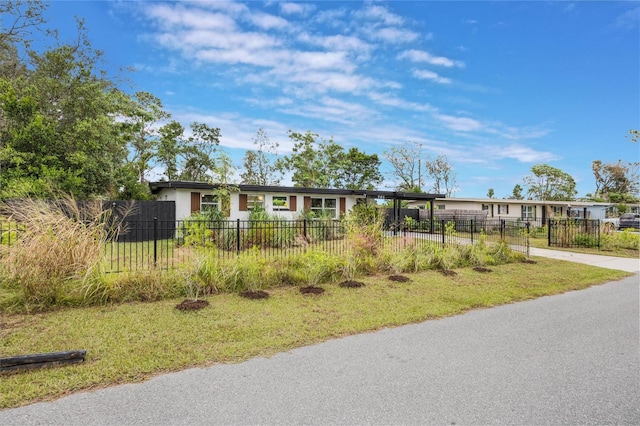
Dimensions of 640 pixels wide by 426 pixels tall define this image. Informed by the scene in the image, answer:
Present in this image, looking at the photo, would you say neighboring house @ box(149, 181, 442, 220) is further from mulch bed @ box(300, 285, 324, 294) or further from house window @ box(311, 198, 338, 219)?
mulch bed @ box(300, 285, 324, 294)

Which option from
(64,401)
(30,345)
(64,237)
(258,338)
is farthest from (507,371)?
(64,237)

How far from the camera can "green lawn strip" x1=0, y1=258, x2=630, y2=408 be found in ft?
9.91

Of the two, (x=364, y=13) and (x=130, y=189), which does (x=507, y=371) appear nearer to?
(x=364, y=13)

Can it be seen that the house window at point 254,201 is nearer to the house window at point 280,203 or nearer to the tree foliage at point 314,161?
the house window at point 280,203

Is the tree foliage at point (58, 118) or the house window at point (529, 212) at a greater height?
the tree foliage at point (58, 118)

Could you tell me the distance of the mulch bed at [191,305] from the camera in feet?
16.5

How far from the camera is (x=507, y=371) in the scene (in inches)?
126

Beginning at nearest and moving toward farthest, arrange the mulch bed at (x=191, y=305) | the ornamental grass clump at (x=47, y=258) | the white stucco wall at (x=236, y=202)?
1. the ornamental grass clump at (x=47, y=258)
2. the mulch bed at (x=191, y=305)
3. the white stucco wall at (x=236, y=202)

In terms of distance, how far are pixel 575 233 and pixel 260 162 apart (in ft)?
87.7

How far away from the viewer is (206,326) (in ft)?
14.2

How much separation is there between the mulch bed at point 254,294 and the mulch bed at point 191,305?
2.56 ft

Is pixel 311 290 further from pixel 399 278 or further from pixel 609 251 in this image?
pixel 609 251

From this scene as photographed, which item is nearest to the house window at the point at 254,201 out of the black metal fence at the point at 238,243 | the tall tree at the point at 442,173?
the black metal fence at the point at 238,243

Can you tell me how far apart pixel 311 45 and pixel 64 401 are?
1324 centimetres
